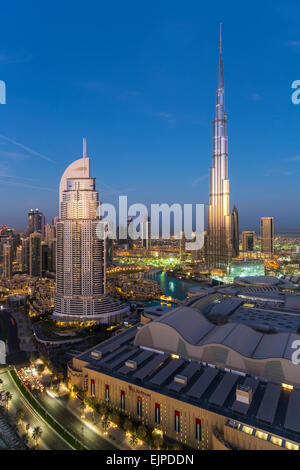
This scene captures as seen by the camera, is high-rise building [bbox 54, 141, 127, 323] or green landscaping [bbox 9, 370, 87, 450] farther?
high-rise building [bbox 54, 141, 127, 323]

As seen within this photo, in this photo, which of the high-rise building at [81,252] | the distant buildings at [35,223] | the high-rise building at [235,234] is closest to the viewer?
the high-rise building at [81,252]

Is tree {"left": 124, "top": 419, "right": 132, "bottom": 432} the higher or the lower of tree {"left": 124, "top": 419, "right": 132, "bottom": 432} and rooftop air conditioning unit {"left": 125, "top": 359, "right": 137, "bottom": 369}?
the lower

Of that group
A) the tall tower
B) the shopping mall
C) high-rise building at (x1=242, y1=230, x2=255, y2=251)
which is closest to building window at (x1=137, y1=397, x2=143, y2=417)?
the shopping mall

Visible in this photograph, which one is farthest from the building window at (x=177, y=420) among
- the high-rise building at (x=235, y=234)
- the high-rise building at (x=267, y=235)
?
the high-rise building at (x=267, y=235)

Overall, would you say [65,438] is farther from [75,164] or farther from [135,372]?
[75,164]

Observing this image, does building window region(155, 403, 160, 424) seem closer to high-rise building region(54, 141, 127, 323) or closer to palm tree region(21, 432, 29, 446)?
palm tree region(21, 432, 29, 446)

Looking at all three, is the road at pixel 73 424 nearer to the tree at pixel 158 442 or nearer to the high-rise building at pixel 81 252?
the tree at pixel 158 442
